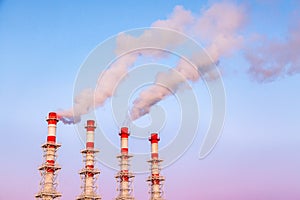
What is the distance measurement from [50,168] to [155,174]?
2736 centimetres

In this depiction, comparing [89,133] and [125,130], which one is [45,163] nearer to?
[89,133]

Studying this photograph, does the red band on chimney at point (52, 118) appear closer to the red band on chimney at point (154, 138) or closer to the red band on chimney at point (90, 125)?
the red band on chimney at point (90, 125)

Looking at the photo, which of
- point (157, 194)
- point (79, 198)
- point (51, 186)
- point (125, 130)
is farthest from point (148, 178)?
point (51, 186)

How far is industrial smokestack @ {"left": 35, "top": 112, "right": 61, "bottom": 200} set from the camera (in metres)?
69.5

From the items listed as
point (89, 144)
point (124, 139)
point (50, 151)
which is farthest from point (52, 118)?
point (124, 139)

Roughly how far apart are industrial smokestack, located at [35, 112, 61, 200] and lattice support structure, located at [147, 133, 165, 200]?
2487 cm

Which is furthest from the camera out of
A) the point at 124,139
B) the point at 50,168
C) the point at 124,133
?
the point at 124,139

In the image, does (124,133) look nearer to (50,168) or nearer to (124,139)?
(124,139)

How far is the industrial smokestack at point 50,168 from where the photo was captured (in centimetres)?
6950

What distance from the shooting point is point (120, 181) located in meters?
85.3

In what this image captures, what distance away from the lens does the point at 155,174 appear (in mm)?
89188

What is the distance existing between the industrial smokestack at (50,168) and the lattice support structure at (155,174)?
24870mm

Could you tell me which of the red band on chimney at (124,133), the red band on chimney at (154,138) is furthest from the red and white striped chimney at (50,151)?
the red band on chimney at (154,138)

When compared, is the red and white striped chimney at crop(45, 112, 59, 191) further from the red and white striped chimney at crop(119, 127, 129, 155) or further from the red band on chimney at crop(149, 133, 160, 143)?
the red band on chimney at crop(149, 133, 160, 143)
